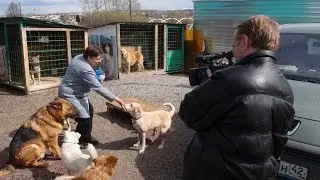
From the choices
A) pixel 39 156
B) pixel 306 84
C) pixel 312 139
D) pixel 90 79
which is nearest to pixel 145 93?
pixel 90 79

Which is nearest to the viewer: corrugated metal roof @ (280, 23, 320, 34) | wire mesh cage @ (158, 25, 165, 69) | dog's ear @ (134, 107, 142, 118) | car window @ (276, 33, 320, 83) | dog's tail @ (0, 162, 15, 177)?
car window @ (276, 33, 320, 83)

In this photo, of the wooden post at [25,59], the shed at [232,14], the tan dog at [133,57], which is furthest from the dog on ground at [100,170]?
the shed at [232,14]

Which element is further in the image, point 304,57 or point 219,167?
point 304,57

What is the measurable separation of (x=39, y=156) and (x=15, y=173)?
371 millimetres

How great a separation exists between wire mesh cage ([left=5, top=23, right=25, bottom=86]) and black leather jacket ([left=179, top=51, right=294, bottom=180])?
8.34 meters

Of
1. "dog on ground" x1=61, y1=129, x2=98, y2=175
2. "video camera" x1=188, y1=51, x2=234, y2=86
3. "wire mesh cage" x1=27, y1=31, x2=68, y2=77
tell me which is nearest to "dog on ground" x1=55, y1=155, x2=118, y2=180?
"dog on ground" x1=61, y1=129, x2=98, y2=175

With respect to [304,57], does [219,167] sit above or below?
below

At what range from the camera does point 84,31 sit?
35.5 feet

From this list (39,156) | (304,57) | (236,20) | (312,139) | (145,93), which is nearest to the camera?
(312,139)

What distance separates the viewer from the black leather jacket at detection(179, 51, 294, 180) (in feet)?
6.17

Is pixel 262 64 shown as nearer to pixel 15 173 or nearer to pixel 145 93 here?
pixel 15 173

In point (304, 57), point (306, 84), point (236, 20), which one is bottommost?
point (306, 84)

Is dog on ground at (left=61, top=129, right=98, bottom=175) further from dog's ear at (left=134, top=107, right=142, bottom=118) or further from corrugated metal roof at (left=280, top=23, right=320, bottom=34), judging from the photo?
corrugated metal roof at (left=280, top=23, right=320, bottom=34)

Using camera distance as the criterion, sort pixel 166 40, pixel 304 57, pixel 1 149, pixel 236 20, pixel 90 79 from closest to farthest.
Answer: pixel 304 57
pixel 90 79
pixel 1 149
pixel 166 40
pixel 236 20
